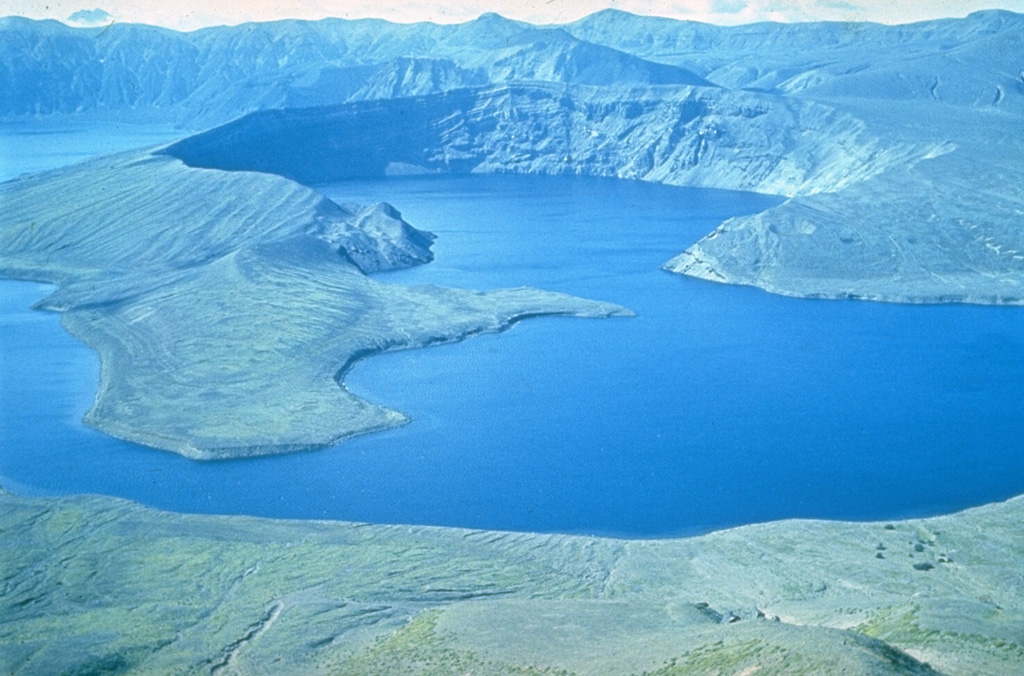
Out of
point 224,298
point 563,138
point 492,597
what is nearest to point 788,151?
point 563,138

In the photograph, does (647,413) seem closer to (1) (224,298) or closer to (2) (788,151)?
(1) (224,298)

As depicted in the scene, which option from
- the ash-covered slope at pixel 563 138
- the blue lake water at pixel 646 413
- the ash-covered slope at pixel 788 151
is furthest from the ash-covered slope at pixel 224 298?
the ash-covered slope at pixel 563 138

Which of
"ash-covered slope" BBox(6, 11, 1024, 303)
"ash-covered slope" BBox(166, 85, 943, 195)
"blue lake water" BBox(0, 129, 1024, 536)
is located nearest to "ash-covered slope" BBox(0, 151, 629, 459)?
"blue lake water" BBox(0, 129, 1024, 536)

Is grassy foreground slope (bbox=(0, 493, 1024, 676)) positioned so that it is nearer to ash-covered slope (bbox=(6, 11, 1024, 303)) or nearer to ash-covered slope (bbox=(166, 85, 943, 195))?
ash-covered slope (bbox=(6, 11, 1024, 303))

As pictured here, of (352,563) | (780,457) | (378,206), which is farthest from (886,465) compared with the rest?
(378,206)

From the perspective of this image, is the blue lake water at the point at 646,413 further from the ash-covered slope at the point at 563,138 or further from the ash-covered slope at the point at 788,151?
the ash-covered slope at the point at 563,138

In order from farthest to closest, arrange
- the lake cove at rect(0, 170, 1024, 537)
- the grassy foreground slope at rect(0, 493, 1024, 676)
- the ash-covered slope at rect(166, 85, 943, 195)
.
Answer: the ash-covered slope at rect(166, 85, 943, 195), the lake cove at rect(0, 170, 1024, 537), the grassy foreground slope at rect(0, 493, 1024, 676)
